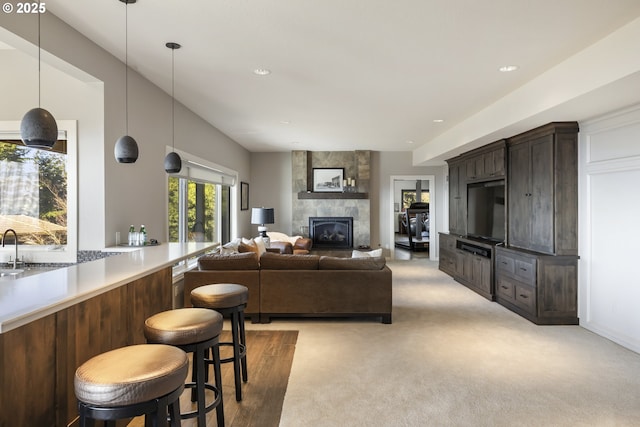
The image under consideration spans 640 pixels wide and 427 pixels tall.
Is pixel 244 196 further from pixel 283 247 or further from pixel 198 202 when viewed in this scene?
pixel 198 202

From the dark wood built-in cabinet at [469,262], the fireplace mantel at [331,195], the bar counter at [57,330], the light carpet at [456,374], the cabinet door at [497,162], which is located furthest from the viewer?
the fireplace mantel at [331,195]

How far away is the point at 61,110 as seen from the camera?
3457 millimetres

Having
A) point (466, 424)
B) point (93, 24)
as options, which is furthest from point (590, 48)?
point (93, 24)

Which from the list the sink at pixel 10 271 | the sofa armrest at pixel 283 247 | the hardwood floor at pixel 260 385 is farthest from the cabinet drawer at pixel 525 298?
the sink at pixel 10 271

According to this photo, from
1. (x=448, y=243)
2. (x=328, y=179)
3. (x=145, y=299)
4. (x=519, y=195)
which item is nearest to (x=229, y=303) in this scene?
(x=145, y=299)

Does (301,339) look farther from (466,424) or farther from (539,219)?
(539,219)

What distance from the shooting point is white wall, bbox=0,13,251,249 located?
2.86 m

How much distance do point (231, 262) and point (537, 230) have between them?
361 centimetres

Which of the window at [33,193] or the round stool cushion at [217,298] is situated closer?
the round stool cushion at [217,298]

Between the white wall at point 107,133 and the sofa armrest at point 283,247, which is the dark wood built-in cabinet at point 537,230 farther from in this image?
the white wall at point 107,133

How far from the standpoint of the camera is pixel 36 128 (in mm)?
1884

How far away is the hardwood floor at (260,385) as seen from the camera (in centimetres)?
245

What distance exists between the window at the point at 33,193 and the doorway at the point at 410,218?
7.02 metres

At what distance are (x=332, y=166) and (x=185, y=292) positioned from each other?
5.59 m
